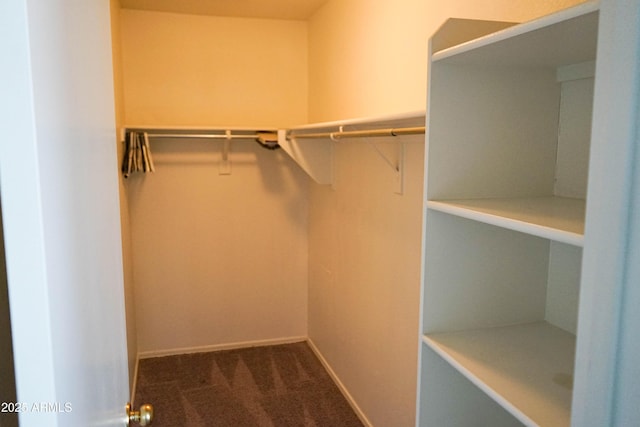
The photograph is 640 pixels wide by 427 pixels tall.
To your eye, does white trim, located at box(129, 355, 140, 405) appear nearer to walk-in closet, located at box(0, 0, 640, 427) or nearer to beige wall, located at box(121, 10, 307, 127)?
walk-in closet, located at box(0, 0, 640, 427)

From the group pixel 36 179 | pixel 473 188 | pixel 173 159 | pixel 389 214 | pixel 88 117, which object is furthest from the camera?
pixel 173 159

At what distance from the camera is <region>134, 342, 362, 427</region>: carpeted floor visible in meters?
2.69

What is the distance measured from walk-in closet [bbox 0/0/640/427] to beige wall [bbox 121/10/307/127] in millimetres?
17

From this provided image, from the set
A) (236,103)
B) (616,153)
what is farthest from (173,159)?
(616,153)

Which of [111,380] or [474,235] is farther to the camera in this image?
[474,235]

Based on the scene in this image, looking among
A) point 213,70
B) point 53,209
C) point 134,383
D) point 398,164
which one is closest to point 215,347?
point 134,383

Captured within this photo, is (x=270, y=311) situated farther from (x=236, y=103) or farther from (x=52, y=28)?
(x=52, y=28)

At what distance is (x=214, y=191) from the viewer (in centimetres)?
355

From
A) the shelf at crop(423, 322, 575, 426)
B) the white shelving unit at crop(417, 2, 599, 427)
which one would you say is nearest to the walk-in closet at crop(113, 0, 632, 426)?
the white shelving unit at crop(417, 2, 599, 427)

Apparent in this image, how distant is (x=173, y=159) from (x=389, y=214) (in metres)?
1.89

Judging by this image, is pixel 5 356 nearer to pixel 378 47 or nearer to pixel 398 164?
pixel 398 164

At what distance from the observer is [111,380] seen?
1035mm

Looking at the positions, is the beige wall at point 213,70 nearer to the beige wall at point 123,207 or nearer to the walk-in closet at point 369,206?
the walk-in closet at point 369,206

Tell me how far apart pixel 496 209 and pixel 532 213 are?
8 centimetres
